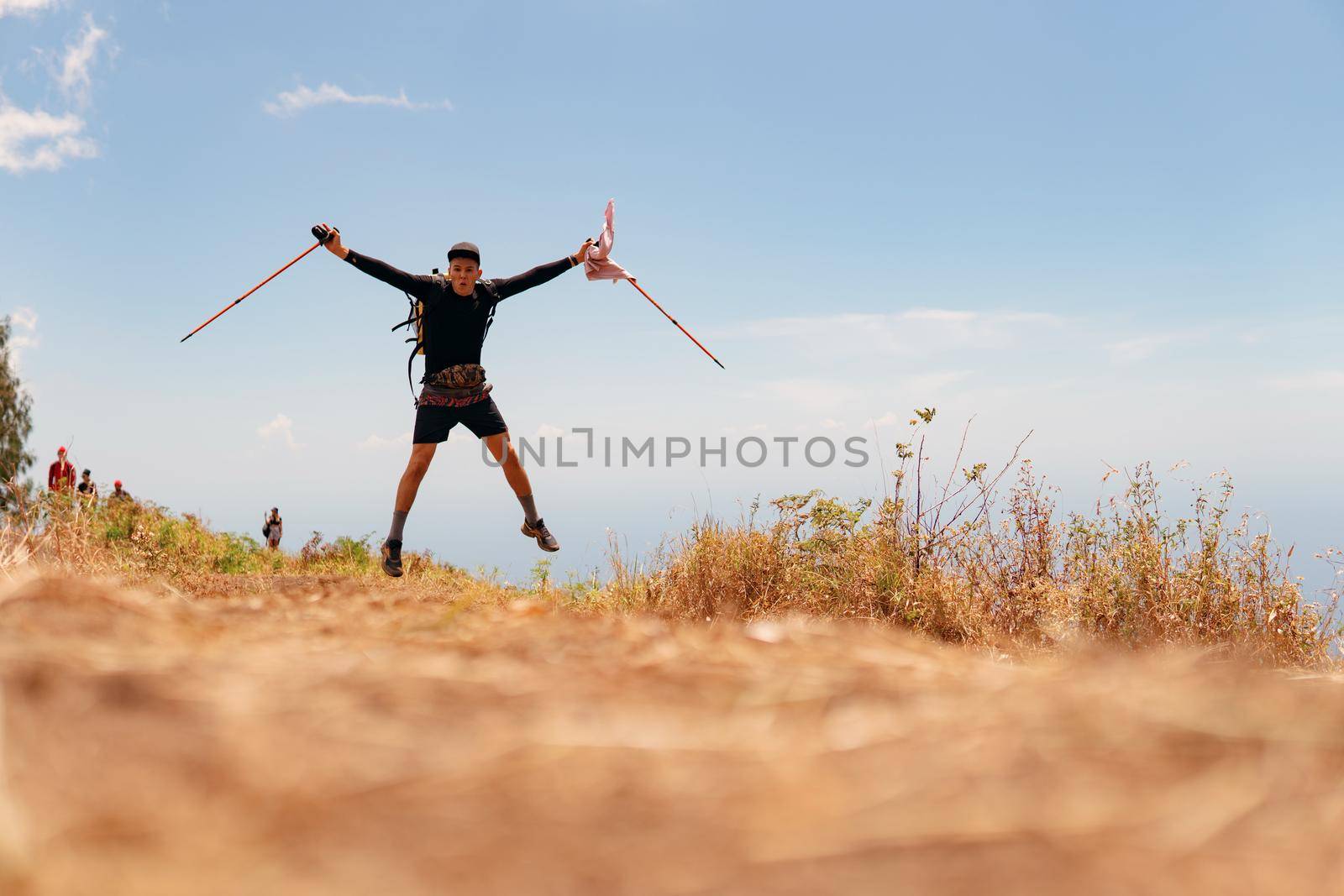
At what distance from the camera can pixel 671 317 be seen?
7.41m

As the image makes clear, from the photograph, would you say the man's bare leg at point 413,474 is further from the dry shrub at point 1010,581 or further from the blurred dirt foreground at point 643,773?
the blurred dirt foreground at point 643,773

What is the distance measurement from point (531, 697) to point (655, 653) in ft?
1.15

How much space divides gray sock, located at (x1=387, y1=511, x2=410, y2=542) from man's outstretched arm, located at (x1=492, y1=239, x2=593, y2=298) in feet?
6.20

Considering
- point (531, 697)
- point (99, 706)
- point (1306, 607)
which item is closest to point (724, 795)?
point (531, 697)

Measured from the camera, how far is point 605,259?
706 cm

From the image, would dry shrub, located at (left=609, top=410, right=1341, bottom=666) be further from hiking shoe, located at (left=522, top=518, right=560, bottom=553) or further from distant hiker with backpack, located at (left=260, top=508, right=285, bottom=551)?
distant hiker with backpack, located at (left=260, top=508, right=285, bottom=551)

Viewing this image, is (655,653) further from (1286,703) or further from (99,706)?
(1286,703)

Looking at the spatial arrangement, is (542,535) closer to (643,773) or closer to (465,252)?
(465,252)

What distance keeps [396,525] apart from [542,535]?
135 centimetres

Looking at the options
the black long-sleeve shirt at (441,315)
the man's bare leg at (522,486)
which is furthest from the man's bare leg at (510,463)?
the black long-sleeve shirt at (441,315)

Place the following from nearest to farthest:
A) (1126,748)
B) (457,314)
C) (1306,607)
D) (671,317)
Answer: (1126,748), (1306,607), (457,314), (671,317)

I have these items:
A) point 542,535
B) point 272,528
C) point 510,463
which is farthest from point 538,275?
point 272,528

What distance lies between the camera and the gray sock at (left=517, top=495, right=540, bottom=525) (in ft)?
23.2

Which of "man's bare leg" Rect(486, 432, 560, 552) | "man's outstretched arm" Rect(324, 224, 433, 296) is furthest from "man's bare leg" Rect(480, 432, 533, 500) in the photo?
"man's outstretched arm" Rect(324, 224, 433, 296)
